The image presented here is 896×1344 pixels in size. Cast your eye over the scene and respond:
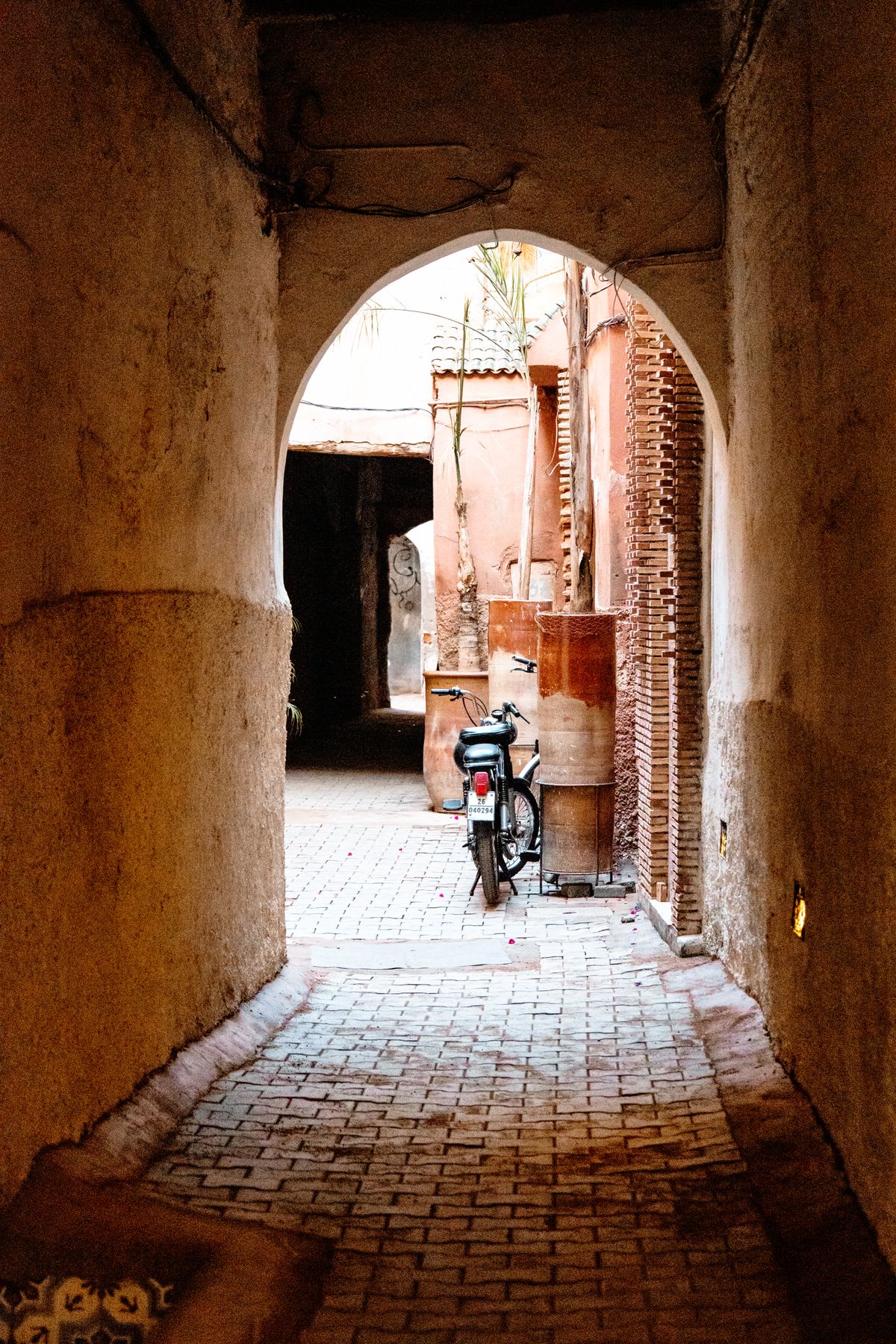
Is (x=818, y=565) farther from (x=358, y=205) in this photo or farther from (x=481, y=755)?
(x=481, y=755)

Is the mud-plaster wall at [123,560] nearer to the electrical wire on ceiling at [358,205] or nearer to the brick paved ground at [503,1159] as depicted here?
the electrical wire on ceiling at [358,205]

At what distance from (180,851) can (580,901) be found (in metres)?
3.92

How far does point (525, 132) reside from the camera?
19.0 feet

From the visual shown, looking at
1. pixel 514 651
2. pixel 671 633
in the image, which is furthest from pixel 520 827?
pixel 671 633

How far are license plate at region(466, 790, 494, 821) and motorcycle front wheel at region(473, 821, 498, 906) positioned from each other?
0.04 meters

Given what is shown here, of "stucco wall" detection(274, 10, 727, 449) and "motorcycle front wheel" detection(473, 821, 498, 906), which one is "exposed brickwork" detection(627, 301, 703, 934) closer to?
"stucco wall" detection(274, 10, 727, 449)

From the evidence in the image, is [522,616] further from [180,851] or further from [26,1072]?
[26,1072]

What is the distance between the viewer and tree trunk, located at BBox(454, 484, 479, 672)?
40.4ft

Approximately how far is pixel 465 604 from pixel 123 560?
27.9 ft

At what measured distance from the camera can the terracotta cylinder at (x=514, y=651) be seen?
10609mm

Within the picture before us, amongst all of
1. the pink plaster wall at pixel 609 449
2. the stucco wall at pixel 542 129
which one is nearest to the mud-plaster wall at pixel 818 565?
the stucco wall at pixel 542 129

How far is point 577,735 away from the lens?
7895mm

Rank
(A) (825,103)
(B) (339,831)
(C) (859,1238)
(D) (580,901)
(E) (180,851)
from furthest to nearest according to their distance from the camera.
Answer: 1. (B) (339,831)
2. (D) (580,901)
3. (E) (180,851)
4. (A) (825,103)
5. (C) (859,1238)

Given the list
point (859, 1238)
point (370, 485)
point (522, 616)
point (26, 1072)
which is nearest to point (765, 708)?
point (859, 1238)
